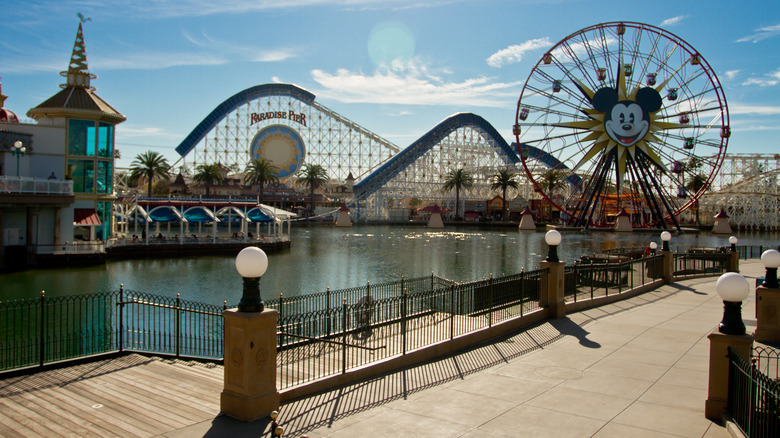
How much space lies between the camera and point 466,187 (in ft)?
345

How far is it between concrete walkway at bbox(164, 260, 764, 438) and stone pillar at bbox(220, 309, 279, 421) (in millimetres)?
255

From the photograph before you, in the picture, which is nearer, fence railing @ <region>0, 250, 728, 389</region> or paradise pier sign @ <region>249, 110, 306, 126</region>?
fence railing @ <region>0, 250, 728, 389</region>

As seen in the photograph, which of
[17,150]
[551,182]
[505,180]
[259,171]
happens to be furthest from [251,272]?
[505,180]

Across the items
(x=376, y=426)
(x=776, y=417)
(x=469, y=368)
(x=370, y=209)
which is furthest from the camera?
(x=370, y=209)

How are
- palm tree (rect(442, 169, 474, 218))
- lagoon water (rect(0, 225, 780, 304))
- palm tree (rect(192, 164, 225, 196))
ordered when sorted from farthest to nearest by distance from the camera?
palm tree (rect(442, 169, 474, 218)), palm tree (rect(192, 164, 225, 196)), lagoon water (rect(0, 225, 780, 304))

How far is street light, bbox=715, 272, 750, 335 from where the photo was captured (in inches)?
301

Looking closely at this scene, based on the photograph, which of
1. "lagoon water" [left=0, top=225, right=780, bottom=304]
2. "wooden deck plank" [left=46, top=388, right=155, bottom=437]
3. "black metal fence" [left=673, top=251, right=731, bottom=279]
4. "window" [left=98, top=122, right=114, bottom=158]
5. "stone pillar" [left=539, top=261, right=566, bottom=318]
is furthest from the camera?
"window" [left=98, top=122, right=114, bottom=158]

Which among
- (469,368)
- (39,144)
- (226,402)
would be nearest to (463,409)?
(469,368)

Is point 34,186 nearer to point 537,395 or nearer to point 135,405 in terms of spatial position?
point 135,405

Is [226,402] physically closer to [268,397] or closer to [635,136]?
[268,397]

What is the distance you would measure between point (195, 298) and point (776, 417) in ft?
72.0

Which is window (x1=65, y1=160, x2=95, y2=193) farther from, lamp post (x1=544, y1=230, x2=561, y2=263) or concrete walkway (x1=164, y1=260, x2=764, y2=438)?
concrete walkway (x1=164, y1=260, x2=764, y2=438)

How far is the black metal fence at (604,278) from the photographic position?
1794cm

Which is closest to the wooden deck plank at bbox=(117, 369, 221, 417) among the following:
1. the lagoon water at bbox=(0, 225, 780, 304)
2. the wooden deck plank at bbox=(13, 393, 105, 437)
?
the wooden deck plank at bbox=(13, 393, 105, 437)
